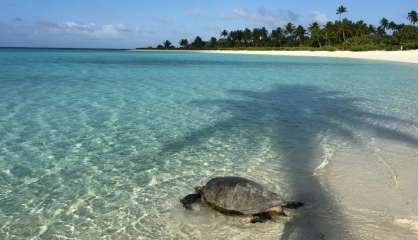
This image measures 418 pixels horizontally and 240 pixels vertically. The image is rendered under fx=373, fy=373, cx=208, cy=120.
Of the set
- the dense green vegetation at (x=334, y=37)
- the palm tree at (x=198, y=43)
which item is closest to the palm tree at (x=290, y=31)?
the dense green vegetation at (x=334, y=37)

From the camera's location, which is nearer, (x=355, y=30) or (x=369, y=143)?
(x=369, y=143)

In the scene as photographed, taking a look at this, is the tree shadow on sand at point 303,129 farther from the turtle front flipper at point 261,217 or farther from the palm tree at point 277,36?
the palm tree at point 277,36

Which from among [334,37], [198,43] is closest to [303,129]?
[334,37]

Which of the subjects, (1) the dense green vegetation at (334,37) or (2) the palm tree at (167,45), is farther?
(2) the palm tree at (167,45)

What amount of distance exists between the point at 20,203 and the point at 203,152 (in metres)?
4.67

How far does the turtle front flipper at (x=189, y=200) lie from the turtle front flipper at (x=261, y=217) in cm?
119

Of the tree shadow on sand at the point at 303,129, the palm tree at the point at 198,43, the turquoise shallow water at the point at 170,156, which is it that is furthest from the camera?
the palm tree at the point at 198,43

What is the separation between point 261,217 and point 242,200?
1.36ft

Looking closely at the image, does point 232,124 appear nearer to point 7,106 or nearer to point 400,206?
point 400,206

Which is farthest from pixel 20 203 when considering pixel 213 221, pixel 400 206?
pixel 400 206

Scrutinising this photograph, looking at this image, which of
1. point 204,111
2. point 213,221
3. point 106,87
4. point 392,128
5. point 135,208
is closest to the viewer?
point 213,221

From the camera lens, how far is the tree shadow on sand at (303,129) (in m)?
6.34

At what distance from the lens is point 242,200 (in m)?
6.32

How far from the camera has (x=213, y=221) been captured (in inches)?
245
